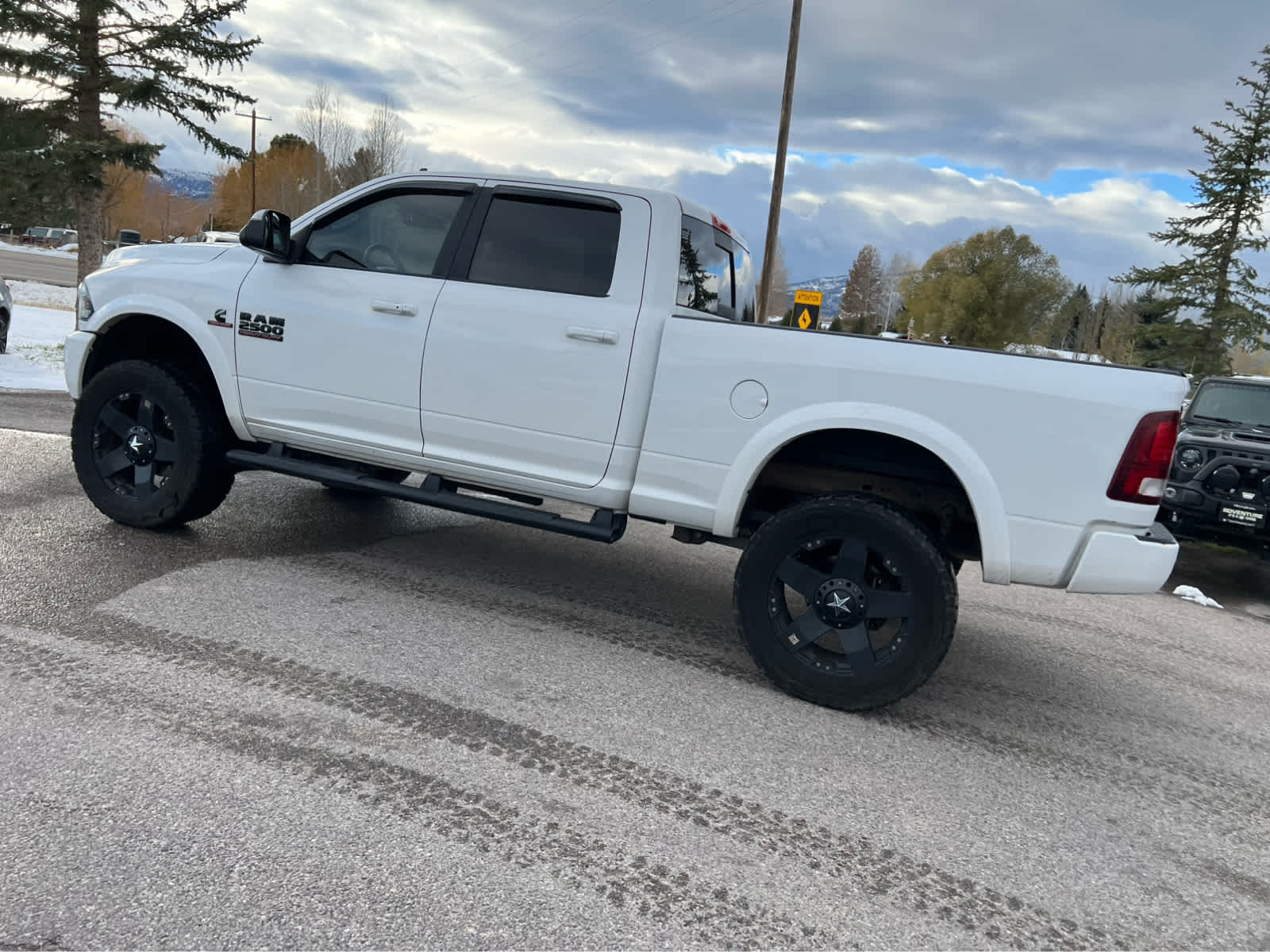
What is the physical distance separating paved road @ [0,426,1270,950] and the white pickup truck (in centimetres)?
52

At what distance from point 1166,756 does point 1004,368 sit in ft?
5.88

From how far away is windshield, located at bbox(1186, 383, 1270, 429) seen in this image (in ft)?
29.3

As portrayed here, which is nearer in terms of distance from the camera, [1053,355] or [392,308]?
[392,308]

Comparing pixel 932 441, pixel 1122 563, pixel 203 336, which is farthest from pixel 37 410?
pixel 1122 563

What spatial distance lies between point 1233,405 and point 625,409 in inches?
314

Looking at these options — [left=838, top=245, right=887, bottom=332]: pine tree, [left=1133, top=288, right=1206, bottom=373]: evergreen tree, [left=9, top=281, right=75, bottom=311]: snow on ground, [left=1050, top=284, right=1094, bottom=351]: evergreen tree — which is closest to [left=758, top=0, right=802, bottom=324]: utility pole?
[left=1133, top=288, right=1206, bottom=373]: evergreen tree

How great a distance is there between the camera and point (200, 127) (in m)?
14.2

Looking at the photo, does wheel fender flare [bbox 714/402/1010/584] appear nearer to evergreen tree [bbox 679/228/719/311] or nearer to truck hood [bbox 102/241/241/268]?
evergreen tree [bbox 679/228/719/311]

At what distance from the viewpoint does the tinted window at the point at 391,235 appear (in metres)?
4.55

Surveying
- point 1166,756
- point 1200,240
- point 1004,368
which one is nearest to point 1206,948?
point 1166,756

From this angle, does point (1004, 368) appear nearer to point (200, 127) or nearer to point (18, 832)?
point (18, 832)

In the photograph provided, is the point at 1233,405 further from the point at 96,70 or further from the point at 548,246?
the point at 96,70

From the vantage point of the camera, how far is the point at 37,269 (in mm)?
35750

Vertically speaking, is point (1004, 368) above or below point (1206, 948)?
above
